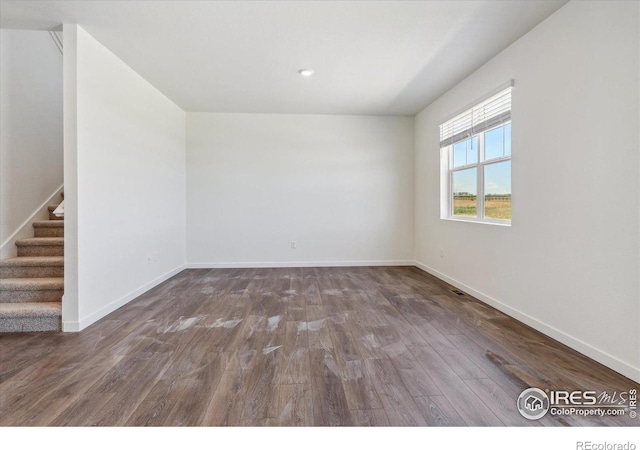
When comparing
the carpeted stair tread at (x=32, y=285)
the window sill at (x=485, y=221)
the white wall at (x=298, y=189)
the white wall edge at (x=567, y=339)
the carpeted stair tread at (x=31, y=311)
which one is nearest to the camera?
the white wall edge at (x=567, y=339)

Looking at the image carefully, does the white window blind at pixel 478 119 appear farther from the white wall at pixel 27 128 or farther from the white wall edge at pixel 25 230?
the white wall edge at pixel 25 230

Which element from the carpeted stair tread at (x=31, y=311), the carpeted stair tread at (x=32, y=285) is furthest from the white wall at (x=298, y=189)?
the carpeted stair tread at (x=31, y=311)

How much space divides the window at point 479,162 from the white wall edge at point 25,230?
535 centimetres

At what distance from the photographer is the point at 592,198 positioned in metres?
2.08

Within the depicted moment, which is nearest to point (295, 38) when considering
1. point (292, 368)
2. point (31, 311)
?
point (292, 368)

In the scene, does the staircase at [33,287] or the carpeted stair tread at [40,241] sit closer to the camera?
the staircase at [33,287]

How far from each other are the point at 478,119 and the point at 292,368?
133 inches

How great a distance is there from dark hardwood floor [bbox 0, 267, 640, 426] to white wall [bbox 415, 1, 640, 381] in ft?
0.78

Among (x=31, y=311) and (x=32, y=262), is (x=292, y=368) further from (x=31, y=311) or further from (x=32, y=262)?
(x=32, y=262)

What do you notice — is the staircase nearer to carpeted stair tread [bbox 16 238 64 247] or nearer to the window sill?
carpeted stair tread [bbox 16 238 64 247]

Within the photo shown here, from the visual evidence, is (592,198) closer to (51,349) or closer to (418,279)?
(418,279)

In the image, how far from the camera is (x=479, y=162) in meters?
3.56

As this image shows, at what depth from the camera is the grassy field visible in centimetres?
310

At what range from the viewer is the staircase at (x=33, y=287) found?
2582mm
